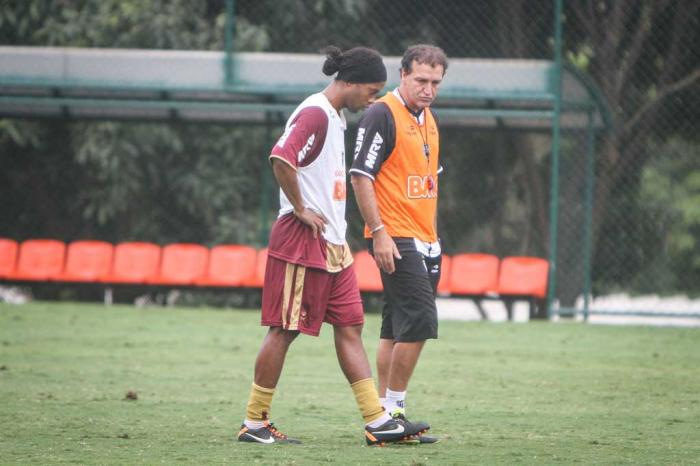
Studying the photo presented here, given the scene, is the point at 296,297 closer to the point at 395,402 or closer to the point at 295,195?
the point at 295,195

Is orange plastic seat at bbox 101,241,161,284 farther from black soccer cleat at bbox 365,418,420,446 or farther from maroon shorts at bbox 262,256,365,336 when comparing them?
black soccer cleat at bbox 365,418,420,446

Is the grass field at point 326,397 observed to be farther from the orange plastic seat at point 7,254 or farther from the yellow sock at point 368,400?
the orange plastic seat at point 7,254

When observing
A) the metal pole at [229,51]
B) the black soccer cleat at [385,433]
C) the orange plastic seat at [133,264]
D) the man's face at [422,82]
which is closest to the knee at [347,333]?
the black soccer cleat at [385,433]

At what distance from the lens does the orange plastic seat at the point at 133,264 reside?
63.1ft

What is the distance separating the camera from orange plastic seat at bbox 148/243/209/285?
19.2 meters

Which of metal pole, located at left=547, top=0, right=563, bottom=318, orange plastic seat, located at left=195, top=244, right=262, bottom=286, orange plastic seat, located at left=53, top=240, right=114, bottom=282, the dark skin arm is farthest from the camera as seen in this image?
orange plastic seat, located at left=53, top=240, right=114, bottom=282

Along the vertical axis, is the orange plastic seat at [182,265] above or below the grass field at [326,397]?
above

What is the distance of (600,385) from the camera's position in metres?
9.96

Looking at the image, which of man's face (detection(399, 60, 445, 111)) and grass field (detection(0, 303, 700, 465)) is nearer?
grass field (detection(0, 303, 700, 465))

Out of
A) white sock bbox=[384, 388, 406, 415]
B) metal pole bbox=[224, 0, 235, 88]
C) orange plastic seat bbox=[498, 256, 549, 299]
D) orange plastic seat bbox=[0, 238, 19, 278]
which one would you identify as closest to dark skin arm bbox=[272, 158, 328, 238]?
white sock bbox=[384, 388, 406, 415]

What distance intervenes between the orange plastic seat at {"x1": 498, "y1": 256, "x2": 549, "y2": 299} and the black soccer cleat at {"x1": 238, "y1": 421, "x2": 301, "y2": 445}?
1129 centimetres

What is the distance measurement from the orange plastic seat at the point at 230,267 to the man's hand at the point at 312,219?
470 inches

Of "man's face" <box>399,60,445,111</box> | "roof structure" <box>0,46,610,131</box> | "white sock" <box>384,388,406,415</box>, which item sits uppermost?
"roof structure" <box>0,46,610,131</box>

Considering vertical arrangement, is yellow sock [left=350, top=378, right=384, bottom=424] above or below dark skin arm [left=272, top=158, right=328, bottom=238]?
below
